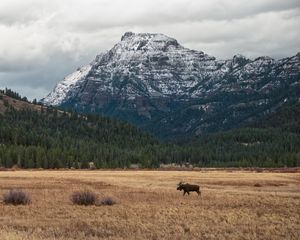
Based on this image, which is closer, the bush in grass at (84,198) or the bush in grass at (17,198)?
the bush in grass at (17,198)

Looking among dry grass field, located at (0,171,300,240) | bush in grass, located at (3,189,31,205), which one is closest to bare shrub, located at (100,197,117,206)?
dry grass field, located at (0,171,300,240)

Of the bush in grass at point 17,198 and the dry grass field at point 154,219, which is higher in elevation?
the bush in grass at point 17,198

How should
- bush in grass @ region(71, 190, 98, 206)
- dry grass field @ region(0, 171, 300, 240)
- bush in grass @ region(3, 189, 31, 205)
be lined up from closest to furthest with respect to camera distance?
dry grass field @ region(0, 171, 300, 240), bush in grass @ region(3, 189, 31, 205), bush in grass @ region(71, 190, 98, 206)

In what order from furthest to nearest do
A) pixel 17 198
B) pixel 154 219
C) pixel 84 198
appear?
pixel 84 198
pixel 17 198
pixel 154 219

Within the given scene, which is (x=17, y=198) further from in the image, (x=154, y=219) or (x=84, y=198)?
(x=154, y=219)

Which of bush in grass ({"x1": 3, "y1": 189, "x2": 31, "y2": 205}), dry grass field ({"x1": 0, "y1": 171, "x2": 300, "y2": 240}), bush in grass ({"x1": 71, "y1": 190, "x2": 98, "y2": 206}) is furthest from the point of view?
bush in grass ({"x1": 71, "y1": 190, "x2": 98, "y2": 206})

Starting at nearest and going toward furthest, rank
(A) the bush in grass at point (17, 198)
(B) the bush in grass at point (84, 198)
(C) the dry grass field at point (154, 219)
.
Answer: (C) the dry grass field at point (154, 219) < (A) the bush in grass at point (17, 198) < (B) the bush in grass at point (84, 198)

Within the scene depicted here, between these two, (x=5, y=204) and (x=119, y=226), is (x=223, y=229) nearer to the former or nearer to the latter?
(x=119, y=226)

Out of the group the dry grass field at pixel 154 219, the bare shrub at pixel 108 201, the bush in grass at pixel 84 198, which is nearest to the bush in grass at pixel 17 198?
the dry grass field at pixel 154 219

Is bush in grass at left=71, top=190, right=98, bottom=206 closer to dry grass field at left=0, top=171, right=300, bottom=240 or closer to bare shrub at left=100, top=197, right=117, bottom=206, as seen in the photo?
dry grass field at left=0, top=171, right=300, bottom=240

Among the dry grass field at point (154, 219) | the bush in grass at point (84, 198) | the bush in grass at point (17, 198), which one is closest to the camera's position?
the dry grass field at point (154, 219)

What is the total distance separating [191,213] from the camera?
3688 cm

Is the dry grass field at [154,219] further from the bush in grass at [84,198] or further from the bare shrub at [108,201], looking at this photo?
the bare shrub at [108,201]

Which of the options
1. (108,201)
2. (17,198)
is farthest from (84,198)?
(17,198)
